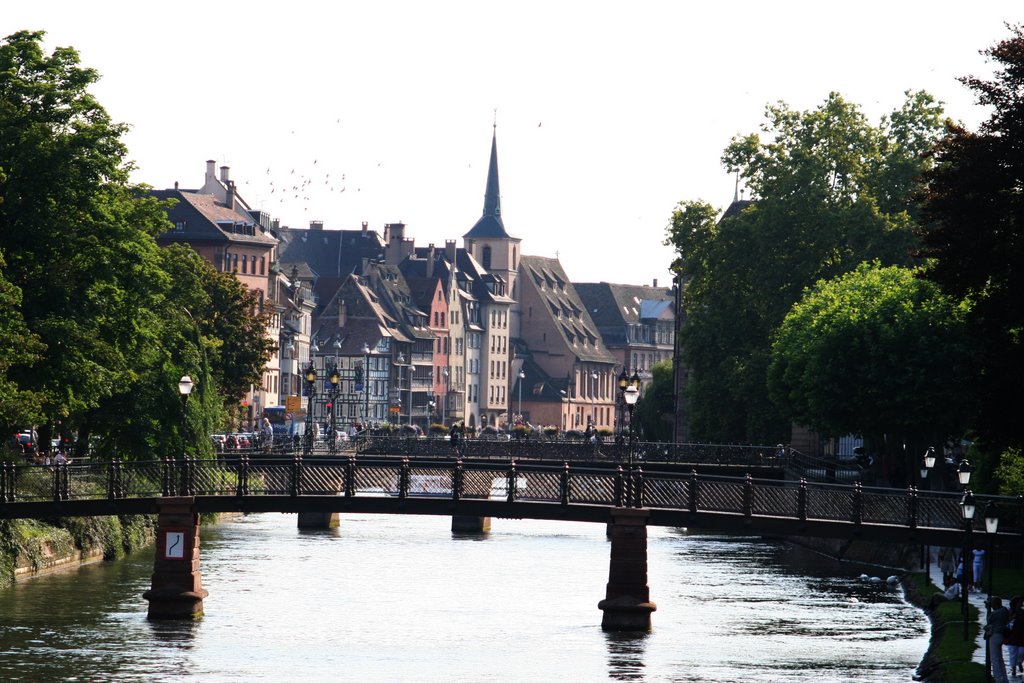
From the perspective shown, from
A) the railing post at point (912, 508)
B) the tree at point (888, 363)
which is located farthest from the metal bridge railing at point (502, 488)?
Result: the tree at point (888, 363)

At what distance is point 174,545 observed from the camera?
53031mm

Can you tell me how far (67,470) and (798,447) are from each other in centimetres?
5525

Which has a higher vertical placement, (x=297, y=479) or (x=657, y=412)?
(x=657, y=412)

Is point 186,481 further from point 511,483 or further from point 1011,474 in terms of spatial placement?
point 1011,474

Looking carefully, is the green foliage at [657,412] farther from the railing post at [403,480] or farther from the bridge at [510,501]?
the railing post at [403,480]

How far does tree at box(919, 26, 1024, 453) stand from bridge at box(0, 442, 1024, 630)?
8.01 meters

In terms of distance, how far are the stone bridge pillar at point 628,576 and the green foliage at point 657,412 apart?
9081cm

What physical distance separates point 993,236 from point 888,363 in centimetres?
3037

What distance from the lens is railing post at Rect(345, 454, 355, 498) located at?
54.6m

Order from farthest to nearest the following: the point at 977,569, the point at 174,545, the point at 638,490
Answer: the point at 977,569, the point at 174,545, the point at 638,490

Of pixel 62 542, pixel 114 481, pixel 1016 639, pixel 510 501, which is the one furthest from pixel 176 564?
pixel 1016 639

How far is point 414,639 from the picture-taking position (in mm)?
52938

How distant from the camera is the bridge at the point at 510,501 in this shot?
51.8 meters

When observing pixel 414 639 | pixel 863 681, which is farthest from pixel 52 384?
pixel 863 681
